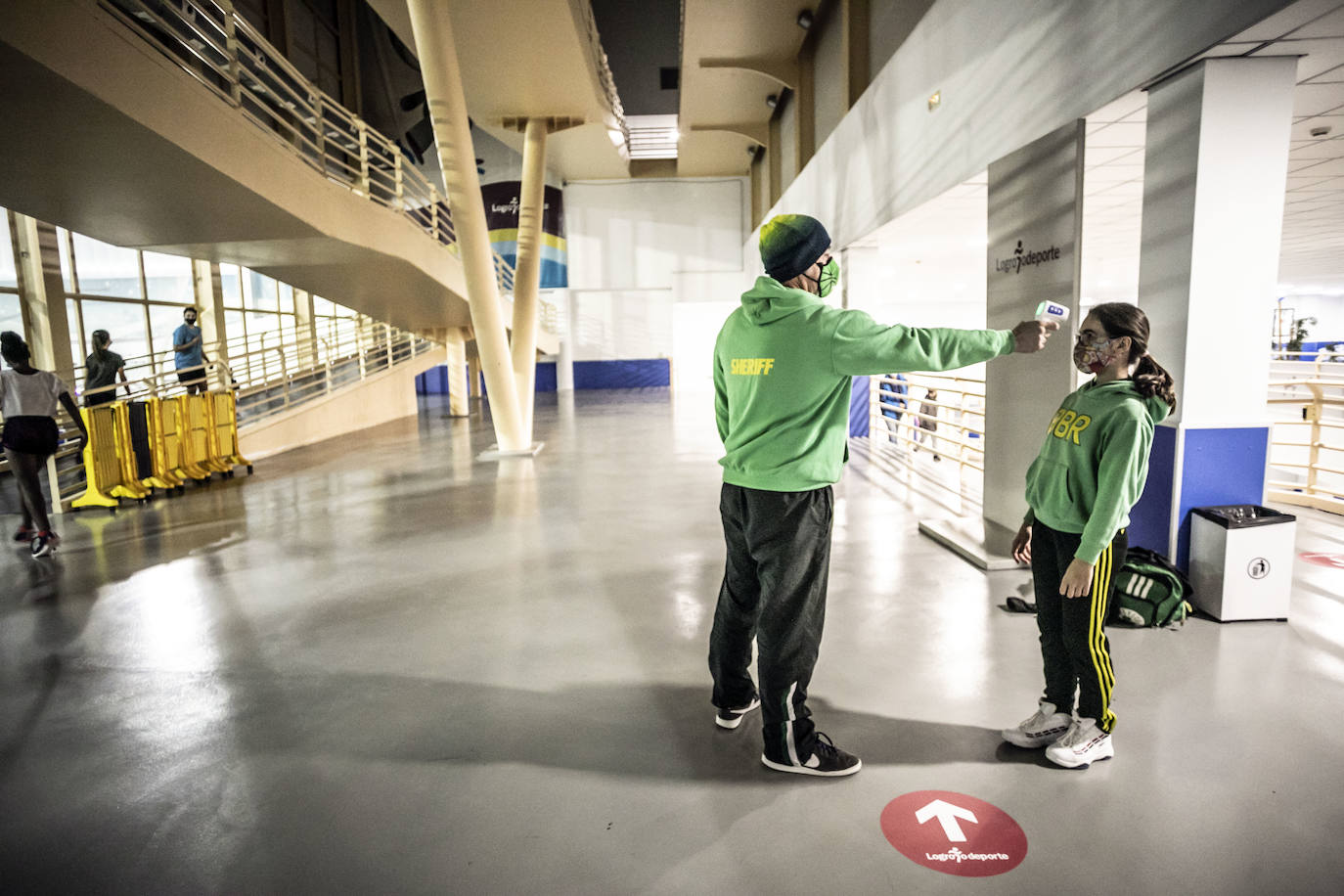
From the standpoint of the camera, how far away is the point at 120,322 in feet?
40.5

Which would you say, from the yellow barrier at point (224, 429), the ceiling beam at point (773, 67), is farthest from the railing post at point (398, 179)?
the ceiling beam at point (773, 67)

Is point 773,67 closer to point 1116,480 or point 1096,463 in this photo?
point 1096,463

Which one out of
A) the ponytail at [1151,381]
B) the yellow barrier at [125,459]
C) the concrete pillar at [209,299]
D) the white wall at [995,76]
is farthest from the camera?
the concrete pillar at [209,299]

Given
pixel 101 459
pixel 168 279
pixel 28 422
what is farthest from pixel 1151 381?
pixel 168 279

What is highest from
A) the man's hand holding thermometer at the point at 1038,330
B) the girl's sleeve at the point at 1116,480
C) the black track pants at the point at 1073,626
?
the man's hand holding thermometer at the point at 1038,330

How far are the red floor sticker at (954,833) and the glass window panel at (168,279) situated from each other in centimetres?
1477

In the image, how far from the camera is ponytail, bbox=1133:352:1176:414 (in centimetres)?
220

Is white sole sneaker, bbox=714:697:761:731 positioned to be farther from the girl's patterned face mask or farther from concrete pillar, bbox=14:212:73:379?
concrete pillar, bbox=14:212:73:379

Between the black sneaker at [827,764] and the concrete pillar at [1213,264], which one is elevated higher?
the concrete pillar at [1213,264]

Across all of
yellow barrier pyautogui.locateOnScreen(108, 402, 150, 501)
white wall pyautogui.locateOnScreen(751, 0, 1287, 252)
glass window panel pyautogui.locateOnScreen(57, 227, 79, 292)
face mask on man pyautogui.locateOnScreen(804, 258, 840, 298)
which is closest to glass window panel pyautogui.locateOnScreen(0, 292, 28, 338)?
glass window panel pyautogui.locateOnScreen(57, 227, 79, 292)

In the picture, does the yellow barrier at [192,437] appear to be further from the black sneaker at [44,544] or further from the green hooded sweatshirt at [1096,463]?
the green hooded sweatshirt at [1096,463]

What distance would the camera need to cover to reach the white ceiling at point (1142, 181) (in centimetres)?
301

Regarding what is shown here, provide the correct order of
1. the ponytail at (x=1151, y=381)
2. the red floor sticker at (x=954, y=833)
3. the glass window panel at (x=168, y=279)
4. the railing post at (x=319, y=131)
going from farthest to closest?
the glass window panel at (x=168, y=279) < the railing post at (x=319, y=131) < the ponytail at (x=1151, y=381) < the red floor sticker at (x=954, y=833)

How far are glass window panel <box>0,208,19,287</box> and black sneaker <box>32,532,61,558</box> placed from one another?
22.9 ft
